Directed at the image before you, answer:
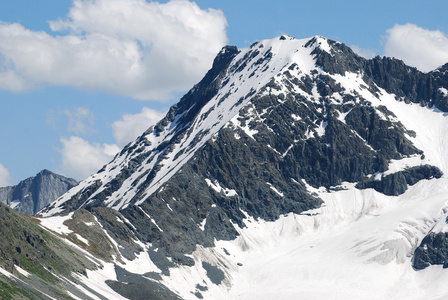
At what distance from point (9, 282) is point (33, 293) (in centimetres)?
630

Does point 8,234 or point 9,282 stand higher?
point 8,234

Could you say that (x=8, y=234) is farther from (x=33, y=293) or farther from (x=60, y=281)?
(x=33, y=293)

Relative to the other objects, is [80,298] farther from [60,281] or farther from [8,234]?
[8,234]

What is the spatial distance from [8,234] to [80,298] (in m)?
23.6

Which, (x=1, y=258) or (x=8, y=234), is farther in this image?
(x=8, y=234)

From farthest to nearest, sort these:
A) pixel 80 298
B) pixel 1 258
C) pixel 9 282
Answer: pixel 80 298 → pixel 1 258 → pixel 9 282

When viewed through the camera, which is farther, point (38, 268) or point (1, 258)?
point (38, 268)

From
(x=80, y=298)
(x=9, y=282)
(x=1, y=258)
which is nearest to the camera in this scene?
(x=9, y=282)

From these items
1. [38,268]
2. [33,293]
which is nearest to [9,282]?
[33,293]

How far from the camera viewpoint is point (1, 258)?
179 m

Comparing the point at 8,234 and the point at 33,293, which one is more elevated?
the point at 8,234

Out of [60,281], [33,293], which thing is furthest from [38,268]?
[33,293]

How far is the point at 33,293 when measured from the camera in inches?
6683

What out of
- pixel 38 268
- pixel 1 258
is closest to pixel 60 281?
pixel 38 268
